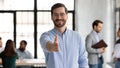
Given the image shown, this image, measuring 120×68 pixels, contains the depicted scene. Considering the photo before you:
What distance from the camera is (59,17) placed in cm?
213

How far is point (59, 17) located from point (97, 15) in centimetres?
796

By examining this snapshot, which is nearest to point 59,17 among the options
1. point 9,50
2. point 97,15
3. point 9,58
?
point 9,58

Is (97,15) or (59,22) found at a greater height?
(97,15)

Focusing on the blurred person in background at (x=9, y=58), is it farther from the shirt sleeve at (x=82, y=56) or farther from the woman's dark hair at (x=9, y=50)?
the shirt sleeve at (x=82, y=56)

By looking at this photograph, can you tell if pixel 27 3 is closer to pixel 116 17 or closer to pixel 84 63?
pixel 116 17

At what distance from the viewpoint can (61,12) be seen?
2.16 meters

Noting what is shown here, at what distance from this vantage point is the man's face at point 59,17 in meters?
2.13

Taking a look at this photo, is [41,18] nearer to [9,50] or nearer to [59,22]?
[9,50]

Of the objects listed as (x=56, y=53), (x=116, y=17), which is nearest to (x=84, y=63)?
(x=56, y=53)

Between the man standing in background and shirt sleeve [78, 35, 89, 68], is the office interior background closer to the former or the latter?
the man standing in background

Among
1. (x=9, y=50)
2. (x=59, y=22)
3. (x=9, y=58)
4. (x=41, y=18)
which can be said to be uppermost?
(x=41, y=18)

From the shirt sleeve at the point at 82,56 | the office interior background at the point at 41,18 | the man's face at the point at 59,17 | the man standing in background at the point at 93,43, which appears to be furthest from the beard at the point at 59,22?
the office interior background at the point at 41,18

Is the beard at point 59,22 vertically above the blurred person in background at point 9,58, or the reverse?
the beard at point 59,22

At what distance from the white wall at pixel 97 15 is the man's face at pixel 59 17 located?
7837 millimetres
